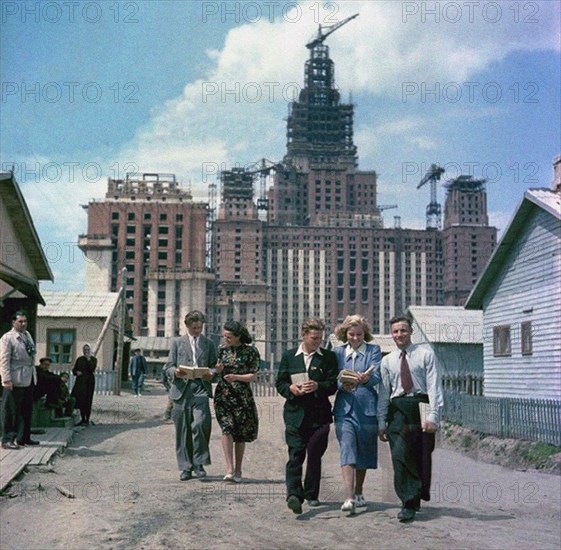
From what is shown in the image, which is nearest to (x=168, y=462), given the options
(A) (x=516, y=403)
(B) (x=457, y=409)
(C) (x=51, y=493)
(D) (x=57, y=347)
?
(C) (x=51, y=493)

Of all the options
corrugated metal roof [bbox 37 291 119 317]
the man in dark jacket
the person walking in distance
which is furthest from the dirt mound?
corrugated metal roof [bbox 37 291 119 317]

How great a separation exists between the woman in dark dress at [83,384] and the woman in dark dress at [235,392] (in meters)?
7.77

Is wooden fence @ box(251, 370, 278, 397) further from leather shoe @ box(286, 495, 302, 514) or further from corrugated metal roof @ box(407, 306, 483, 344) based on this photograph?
leather shoe @ box(286, 495, 302, 514)

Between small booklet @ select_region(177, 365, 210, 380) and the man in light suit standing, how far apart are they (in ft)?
0.16

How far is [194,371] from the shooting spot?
8953mm

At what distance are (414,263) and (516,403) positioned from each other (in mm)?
123699

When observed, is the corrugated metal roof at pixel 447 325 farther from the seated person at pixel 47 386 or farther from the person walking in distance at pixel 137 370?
the seated person at pixel 47 386

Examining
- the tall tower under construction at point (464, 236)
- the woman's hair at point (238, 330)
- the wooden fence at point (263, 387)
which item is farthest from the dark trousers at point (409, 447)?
the tall tower under construction at point (464, 236)

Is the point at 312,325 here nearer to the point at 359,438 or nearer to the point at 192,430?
the point at 359,438

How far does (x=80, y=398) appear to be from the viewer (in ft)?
52.7

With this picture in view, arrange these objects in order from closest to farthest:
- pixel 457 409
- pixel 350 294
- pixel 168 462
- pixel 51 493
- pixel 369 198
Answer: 1. pixel 51 493
2. pixel 168 462
3. pixel 457 409
4. pixel 350 294
5. pixel 369 198

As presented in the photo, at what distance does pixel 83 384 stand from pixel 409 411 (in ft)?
33.4

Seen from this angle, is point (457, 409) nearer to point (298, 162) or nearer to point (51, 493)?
point (51, 493)

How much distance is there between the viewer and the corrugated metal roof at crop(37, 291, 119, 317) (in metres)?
30.5
